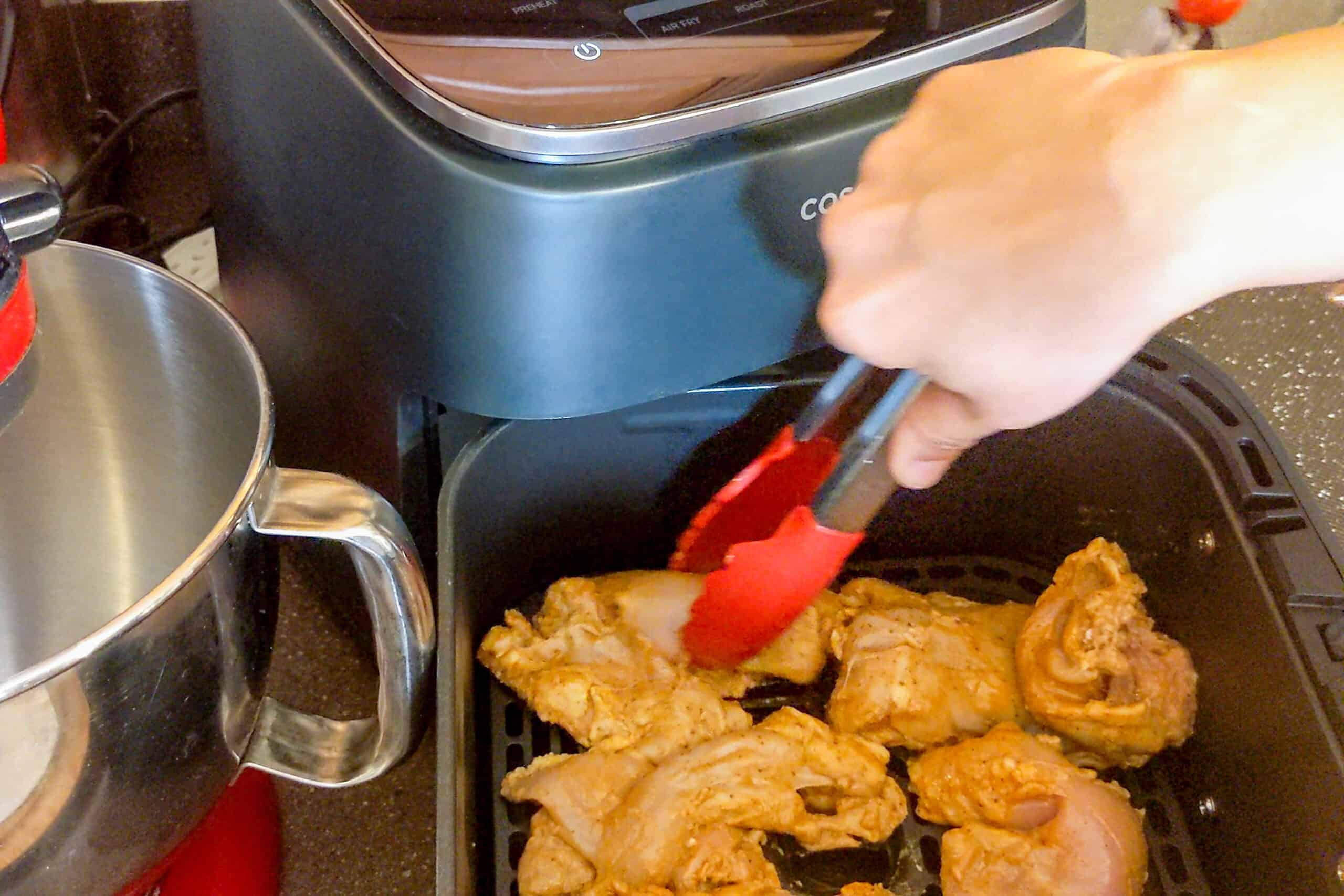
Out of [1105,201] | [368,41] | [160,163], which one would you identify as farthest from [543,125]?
[160,163]

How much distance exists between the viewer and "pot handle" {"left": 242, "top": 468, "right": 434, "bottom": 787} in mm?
357

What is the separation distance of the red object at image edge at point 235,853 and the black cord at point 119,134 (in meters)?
0.36

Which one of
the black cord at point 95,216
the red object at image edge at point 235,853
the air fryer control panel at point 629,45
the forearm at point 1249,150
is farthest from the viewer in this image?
the black cord at point 95,216

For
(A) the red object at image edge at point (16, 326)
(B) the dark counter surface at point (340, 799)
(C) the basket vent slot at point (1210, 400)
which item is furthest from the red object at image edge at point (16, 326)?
(C) the basket vent slot at point (1210, 400)

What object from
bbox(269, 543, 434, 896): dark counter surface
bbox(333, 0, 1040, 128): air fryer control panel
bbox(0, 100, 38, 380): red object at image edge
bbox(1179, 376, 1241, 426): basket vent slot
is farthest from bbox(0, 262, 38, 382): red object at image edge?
bbox(1179, 376, 1241, 426): basket vent slot

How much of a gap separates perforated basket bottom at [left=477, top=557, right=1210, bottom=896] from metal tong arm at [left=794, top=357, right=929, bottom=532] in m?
0.13

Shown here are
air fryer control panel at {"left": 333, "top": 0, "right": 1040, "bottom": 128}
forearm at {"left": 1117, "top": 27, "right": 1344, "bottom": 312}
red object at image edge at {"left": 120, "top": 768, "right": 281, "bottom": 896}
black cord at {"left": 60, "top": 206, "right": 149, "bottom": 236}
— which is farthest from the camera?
black cord at {"left": 60, "top": 206, "right": 149, "bottom": 236}

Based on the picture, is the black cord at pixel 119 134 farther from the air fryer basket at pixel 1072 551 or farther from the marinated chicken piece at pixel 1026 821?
the marinated chicken piece at pixel 1026 821

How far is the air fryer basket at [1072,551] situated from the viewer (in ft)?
1.50

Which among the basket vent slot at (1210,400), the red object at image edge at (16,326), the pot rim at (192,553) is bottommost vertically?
the basket vent slot at (1210,400)

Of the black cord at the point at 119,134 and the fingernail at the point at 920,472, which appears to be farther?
the black cord at the point at 119,134

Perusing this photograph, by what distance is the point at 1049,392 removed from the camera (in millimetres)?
315

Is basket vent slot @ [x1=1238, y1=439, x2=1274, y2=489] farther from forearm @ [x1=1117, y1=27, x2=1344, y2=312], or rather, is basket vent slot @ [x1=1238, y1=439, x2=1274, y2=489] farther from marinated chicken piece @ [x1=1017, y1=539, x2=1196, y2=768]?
forearm @ [x1=1117, y1=27, x2=1344, y2=312]

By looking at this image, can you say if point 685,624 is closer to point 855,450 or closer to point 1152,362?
point 855,450
